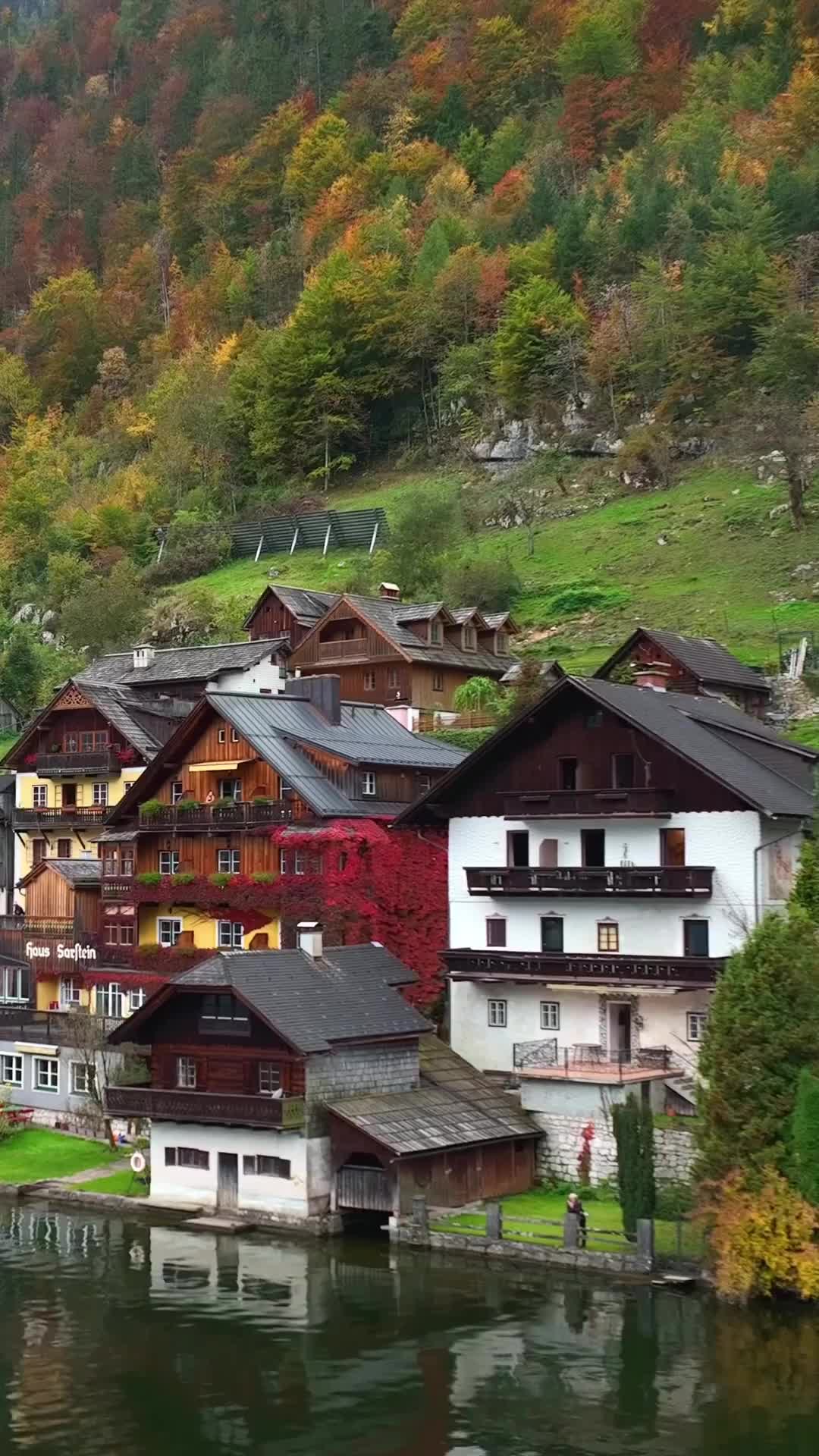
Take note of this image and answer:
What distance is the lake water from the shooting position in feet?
98.0

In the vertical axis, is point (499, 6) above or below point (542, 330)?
above

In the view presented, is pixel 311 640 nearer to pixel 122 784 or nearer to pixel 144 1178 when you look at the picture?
pixel 122 784

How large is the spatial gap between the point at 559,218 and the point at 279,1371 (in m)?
112

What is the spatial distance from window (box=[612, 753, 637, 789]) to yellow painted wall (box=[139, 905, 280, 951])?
12525mm

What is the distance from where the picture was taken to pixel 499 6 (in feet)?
613

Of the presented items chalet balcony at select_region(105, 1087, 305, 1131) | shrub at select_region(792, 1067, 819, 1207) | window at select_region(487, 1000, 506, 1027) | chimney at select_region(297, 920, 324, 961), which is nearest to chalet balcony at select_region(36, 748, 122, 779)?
chalet balcony at select_region(105, 1087, 305, 1131)

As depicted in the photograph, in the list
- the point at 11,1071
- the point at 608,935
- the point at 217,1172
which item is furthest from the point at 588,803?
the point at 11,1071

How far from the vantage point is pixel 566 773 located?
169ft

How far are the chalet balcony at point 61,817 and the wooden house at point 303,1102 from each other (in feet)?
61.3

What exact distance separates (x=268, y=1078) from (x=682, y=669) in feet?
81.0

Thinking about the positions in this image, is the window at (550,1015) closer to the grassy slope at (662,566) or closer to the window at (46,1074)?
the window at (46,1074)

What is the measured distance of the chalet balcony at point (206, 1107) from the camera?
44.9 metres

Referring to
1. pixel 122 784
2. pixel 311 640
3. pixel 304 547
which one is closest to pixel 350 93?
pixel 304 547

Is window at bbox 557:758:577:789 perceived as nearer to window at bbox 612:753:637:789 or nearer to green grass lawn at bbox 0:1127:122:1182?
window at bbox 612:753:637:789
